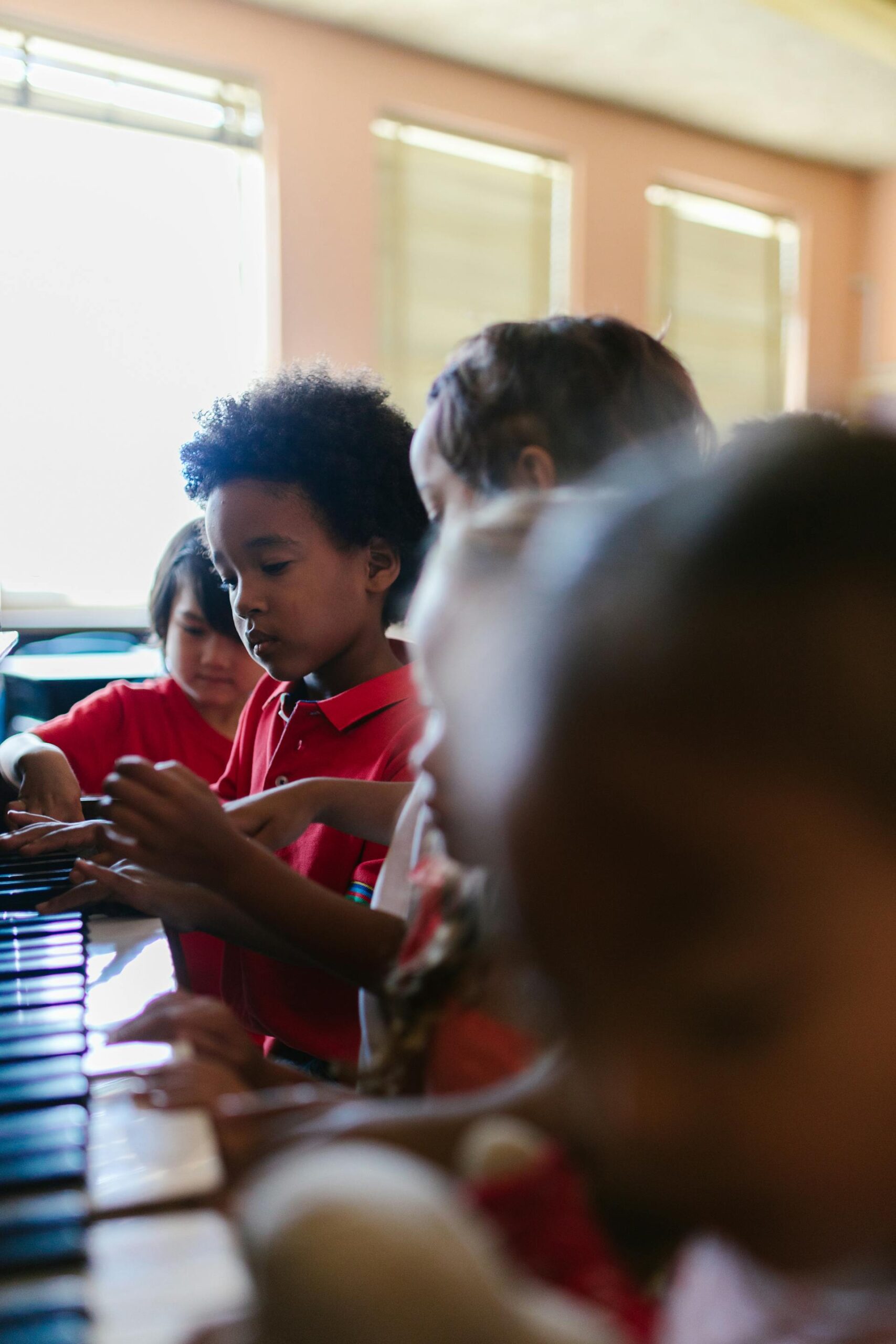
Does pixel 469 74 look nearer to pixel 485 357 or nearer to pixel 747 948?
pixel 485 357

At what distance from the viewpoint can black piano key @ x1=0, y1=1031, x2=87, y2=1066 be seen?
25.6 inches

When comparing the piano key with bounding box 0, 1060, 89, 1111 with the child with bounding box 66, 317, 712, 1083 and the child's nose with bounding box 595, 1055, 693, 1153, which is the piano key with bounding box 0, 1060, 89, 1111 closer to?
the child with bounding box 66, 317, 712, 1083

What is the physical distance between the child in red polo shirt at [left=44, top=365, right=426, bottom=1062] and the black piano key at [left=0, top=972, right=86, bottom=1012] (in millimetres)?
208

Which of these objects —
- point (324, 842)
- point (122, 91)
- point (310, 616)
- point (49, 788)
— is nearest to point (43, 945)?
point (324, 842)

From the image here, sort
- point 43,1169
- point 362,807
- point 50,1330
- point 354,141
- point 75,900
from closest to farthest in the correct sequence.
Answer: point 50,1330 → point 43,1169 → point 75,900 → point 362,807 → point 354,141

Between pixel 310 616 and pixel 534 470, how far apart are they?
1.92ft

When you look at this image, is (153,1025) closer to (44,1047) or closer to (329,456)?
(44,1047)

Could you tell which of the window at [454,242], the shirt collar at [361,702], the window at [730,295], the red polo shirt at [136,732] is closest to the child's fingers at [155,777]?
the shirt collar at [361,702]

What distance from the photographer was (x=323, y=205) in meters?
4.53

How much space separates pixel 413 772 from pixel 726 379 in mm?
5391

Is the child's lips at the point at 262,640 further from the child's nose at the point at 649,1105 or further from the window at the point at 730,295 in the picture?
the window at the point at 730,295

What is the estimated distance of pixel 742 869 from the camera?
0.85 feet

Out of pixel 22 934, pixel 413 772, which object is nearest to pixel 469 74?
pixel 413 772

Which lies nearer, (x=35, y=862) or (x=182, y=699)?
(x=35, y=862)
